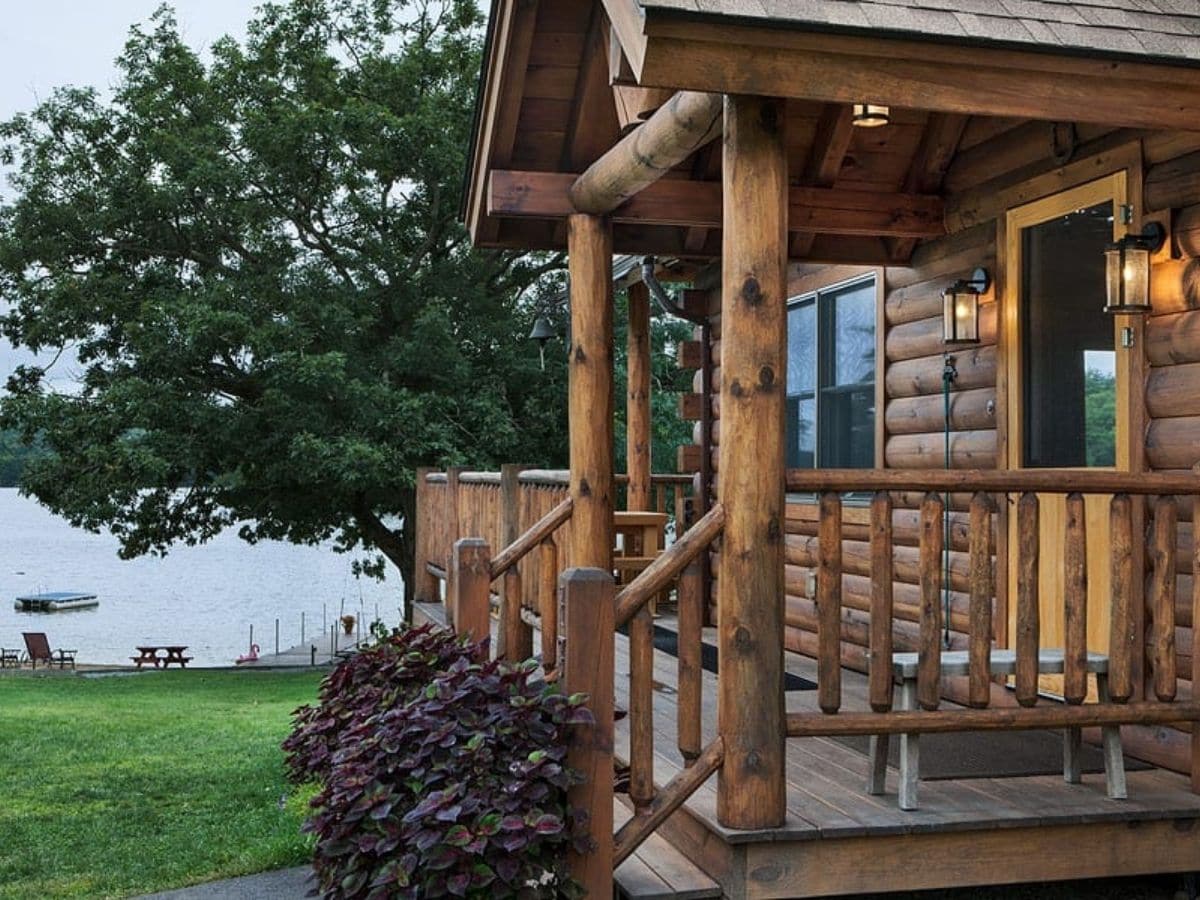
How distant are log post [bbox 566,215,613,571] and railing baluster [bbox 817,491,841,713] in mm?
2298

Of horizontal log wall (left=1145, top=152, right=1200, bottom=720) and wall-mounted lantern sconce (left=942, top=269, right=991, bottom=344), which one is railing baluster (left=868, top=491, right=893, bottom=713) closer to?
horizontal log wall (left=1145, top=152, right=1200, bottom=720)

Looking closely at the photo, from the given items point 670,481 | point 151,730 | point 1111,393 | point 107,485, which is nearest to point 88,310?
point 107,485

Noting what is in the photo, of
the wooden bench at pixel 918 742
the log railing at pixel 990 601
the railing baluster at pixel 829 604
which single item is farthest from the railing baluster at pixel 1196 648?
the railing baluster at pixel 829 604

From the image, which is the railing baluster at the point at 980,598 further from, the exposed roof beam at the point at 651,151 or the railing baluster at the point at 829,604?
the exposed roof beam at the point at 651,151

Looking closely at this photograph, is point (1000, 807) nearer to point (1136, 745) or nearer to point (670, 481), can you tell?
point (1136, 745)

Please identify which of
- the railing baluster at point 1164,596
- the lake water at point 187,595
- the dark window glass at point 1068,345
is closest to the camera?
the railing baluster at point 1164,596

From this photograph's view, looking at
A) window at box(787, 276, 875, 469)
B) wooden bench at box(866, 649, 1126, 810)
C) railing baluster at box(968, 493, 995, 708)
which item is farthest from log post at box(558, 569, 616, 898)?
window at box(787, 276, 875, 469)

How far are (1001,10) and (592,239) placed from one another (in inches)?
109

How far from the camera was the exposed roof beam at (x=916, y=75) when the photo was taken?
3.95 meters

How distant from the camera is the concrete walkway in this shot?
5.12m

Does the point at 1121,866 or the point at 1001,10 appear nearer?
the point at 1001,10

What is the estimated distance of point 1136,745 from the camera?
541cm

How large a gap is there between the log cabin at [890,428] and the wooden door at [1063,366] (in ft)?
0.05

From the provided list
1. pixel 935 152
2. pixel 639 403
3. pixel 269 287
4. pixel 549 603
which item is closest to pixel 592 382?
pixel 549 603
